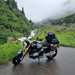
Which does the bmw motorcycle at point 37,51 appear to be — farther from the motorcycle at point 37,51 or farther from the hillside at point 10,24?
the hillside at point 10,24

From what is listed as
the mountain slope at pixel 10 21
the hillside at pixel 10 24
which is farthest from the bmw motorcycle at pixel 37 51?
the mountain slope at pixel 10 21

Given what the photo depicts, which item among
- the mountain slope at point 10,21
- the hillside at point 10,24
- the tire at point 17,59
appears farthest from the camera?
the mountain slope at point 10,21

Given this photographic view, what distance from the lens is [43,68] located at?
40.2 feet

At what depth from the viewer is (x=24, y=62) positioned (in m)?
13.8

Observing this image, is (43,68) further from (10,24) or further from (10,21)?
(10,21)

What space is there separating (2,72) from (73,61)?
368 centimetres

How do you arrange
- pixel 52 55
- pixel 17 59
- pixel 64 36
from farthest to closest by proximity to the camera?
pixel 64 36 < pixel 52 55 < pixel 17 59

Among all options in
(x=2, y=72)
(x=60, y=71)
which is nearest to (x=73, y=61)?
(x=60, y=71)

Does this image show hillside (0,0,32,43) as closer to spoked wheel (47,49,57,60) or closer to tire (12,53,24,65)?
spoked wheel (47,49,57,60)

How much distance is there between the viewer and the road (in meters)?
11.4

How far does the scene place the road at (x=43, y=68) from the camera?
11.4 metres

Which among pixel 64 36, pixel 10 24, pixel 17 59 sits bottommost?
pixel 17 59

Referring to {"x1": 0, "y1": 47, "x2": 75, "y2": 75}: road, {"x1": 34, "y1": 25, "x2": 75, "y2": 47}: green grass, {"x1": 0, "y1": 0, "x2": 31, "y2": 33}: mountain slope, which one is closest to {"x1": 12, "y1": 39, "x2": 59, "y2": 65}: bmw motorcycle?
{"x1": 0, "y1": 47, "x2": 75, "y2": 75}: road

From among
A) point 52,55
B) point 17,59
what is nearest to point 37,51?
point 52,55
